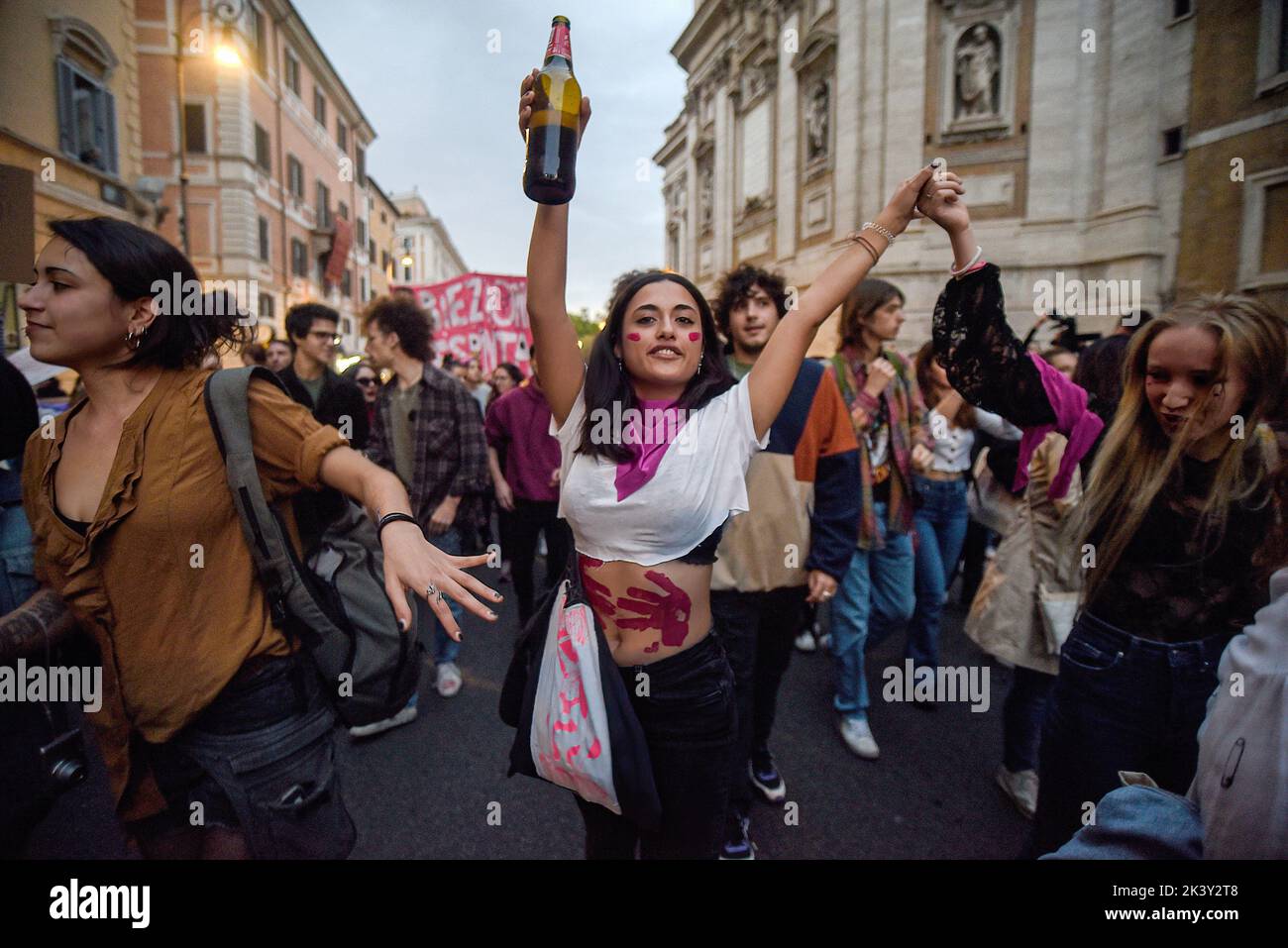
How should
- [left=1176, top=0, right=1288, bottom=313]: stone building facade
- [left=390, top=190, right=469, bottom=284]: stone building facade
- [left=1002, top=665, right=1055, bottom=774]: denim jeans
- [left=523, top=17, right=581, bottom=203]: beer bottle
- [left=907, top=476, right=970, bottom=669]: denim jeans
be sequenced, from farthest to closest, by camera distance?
[left=390, top=190, right=469, bottom=284]: stone building facade → [left=1176, top=0, right=1288, bottom=313]: stone building facade → [left=907, top=476, right=970, bottom=669]: denim jeans → [left=1002, top=665, right=1055, bottom=774]: denim jeans → [left=523, top=17, right=581, bottom=203]: beer bottle

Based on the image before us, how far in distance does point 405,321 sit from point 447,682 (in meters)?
2.27

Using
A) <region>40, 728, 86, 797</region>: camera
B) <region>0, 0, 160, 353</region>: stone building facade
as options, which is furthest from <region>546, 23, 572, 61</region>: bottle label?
<region>0, 0, 160, 353</region>: stone building facade

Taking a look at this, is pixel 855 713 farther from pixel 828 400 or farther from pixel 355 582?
pixel 355 582

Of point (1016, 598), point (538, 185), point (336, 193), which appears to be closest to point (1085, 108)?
point (1016, 598)

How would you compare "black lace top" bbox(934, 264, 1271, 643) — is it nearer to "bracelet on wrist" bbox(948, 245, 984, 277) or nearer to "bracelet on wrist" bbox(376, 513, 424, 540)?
"bracelet on wrist" bbox(948, 245, 984, 277)

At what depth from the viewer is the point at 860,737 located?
137 inches

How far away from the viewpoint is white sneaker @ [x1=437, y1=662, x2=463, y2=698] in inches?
162

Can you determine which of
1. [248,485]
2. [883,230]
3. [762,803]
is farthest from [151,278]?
[762,803]

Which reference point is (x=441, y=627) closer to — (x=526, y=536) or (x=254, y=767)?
(x=526, y=536)

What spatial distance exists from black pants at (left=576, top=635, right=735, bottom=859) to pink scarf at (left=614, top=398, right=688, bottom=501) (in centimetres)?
49

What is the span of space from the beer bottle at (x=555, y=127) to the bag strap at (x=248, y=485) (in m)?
0.79

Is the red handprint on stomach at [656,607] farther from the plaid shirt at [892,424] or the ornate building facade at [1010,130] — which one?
the ornate building facade at [1010,130]

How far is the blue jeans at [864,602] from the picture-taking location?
11.6ft
